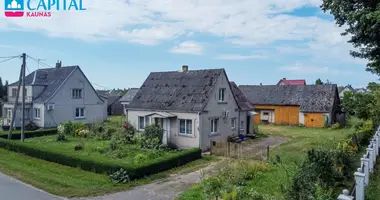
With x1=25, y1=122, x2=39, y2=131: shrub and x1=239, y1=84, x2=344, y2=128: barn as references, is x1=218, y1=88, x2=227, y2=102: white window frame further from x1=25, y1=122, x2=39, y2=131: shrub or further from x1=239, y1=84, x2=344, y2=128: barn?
x1=25, y1=122, x2=39, y2=131: shrub

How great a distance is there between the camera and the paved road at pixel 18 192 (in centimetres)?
1209

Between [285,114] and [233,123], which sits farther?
[285,114]

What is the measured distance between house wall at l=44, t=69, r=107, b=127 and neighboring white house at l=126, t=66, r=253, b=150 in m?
12.0

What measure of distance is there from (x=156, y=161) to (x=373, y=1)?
12.2m

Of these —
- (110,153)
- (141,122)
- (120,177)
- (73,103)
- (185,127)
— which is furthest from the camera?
(73,103)

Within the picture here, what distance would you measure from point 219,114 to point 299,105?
1844cm

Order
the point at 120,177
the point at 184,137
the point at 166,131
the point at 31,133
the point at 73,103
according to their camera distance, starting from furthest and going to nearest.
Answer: the point at 73,103, the point at 31,133, the point at 166,131, the point at 184,137, the point at 120,177

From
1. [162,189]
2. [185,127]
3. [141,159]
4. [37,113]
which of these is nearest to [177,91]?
[185,127]

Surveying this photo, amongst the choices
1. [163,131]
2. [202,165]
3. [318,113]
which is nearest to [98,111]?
[163,131]

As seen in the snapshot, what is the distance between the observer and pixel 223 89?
24031mm

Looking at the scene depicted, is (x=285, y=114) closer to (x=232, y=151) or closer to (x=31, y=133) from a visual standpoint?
(x=232, y=151)

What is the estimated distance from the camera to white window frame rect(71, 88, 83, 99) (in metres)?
35.7

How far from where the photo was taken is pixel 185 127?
22.2m

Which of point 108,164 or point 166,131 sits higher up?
point 166,131
